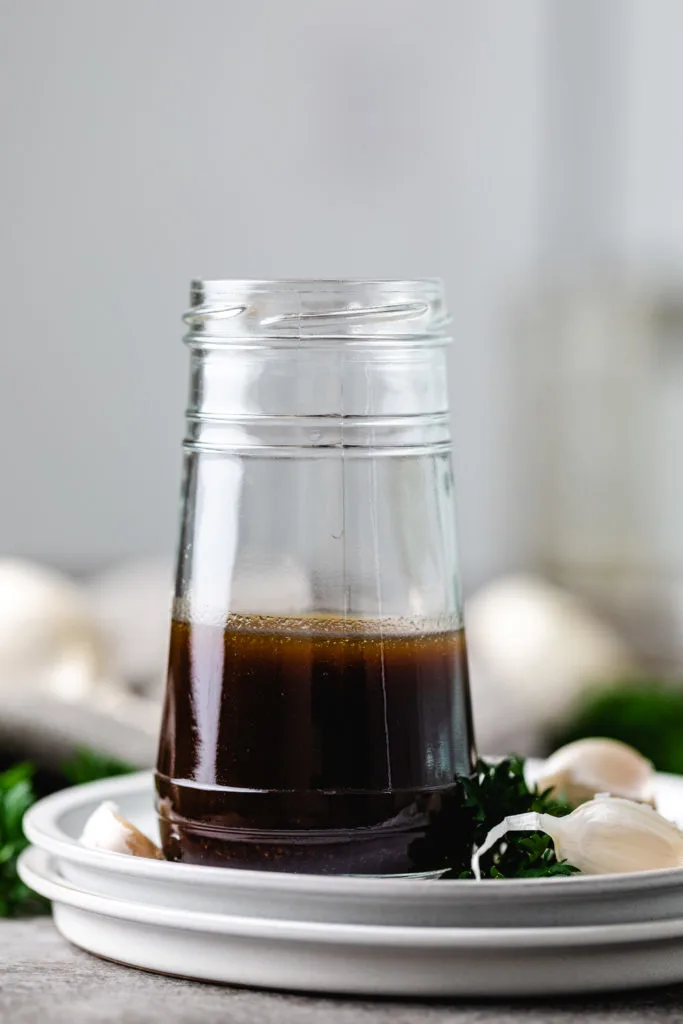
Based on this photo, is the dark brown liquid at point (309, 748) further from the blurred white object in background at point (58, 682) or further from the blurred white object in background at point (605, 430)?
the blurred white object in background at point (605, 430)

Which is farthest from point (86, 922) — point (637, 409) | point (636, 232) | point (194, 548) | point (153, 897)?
point (636, 232)

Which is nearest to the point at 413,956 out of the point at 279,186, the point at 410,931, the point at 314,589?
the point at 410,931

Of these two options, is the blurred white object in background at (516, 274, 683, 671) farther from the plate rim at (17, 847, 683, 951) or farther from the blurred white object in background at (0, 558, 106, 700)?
the plate rim at (17, 847, 683, 951)

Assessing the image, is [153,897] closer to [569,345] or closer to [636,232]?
[569,345]

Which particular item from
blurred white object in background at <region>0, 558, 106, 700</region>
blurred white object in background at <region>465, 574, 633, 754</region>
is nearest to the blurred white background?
blurred white object in background at <region>465, 574, 633, 754</region>

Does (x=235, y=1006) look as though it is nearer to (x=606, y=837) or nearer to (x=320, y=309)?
(x=606, y=837)

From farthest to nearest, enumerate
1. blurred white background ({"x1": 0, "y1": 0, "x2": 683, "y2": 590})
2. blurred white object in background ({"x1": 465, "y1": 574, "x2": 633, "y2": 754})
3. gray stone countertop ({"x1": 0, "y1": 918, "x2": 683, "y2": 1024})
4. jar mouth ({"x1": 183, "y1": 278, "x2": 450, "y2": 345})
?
1. blurred white background ({"x1": 0, "y1": 0, "x2": 683, "y2": 590})
2. blurred white object in background ({"x1": 465, "y1": 574, "x2": 633, "y2": 754})
3. jar mouth ({"x1": 183, "y1": 278, "x2": 450, "y2": 345})
4. gray stone countertop ({"x1": 0, "y1": 918, "x2": 683, "y2": 1024})
